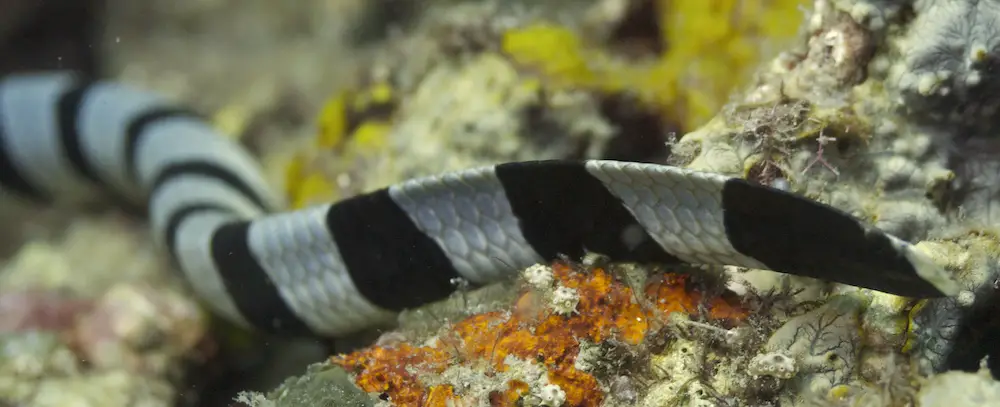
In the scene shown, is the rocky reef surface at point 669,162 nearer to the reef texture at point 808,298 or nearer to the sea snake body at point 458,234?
the reef texture at point 808,298

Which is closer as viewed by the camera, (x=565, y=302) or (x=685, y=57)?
(x=565, y=302)

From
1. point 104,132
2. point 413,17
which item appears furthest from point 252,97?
point 413,17

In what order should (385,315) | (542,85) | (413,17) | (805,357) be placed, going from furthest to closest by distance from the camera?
(413,17) < (542,85) < (385,315) < (805,357)

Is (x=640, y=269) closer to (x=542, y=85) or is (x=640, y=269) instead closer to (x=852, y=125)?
(x=852, y=125)

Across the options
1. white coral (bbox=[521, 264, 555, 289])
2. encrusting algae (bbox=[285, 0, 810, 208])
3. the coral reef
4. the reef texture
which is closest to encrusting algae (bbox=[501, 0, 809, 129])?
encrusting algae (bbox=[285, 0, 810, 208])

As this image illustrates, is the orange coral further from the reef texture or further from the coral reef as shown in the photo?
the coral reef

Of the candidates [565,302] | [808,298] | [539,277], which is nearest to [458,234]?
[539,277]

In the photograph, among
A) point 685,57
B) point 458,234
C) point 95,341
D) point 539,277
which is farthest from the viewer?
point 685,57

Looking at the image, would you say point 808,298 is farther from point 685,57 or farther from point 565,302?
point 685,57
